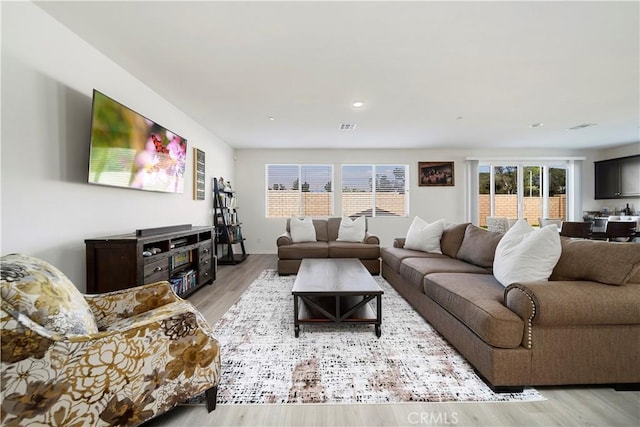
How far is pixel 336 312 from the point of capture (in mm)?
2248

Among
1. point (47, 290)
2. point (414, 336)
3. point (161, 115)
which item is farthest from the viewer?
point (161, 115)

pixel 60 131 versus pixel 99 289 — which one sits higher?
pixel 60 131

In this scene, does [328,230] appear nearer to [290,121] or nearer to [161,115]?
[290,121]

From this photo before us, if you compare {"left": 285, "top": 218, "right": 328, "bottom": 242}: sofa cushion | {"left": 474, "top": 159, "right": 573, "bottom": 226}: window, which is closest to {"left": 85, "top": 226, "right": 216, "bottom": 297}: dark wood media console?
{"left": 285, "top": 218, "right": 328, "bottom": 242}: sofa cushion

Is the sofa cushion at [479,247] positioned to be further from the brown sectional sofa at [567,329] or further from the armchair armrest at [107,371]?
the armchair armrest at [107,371]

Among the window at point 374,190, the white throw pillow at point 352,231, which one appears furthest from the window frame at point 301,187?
the white throw pillow at point 352,231

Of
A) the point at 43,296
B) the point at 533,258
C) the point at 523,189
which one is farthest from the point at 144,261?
the point at 523,189

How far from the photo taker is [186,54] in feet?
7.88

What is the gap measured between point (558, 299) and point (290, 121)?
3829 millimetres

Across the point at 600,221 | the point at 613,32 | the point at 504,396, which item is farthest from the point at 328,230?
the point at 600,221

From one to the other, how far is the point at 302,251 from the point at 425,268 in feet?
6.93

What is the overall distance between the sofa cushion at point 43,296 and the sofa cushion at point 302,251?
119 inches

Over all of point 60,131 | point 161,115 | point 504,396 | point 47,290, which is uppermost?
point 161,115

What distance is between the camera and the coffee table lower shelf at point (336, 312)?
2.21 m
